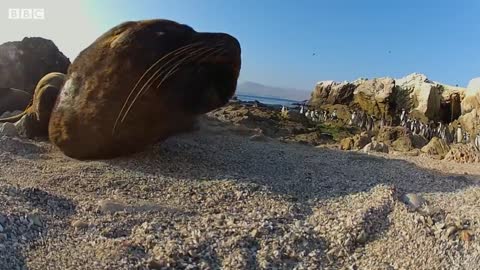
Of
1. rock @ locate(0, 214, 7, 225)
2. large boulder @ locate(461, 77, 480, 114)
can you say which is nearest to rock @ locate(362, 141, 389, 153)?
rock @ locate(0, 214, 7, 225)

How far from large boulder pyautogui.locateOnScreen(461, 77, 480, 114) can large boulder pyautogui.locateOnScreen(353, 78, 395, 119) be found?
15.2 ft

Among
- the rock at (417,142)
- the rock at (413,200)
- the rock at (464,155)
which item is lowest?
the rock at (417,142)

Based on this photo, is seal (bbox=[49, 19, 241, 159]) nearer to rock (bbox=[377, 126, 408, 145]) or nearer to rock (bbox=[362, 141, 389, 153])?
rock (bbox=[362, 141, 389, 153])

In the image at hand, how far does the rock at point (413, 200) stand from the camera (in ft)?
12.0

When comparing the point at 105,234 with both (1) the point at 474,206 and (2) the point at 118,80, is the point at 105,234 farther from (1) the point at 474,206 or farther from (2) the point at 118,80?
(1) the point at 474,206

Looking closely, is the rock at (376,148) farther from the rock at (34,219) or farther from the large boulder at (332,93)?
the large boulder at (332,93)

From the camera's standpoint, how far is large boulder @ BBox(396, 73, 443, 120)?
109ft

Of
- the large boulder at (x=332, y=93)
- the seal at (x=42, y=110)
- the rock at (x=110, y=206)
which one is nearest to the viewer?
the rock at (x=110, y=206)

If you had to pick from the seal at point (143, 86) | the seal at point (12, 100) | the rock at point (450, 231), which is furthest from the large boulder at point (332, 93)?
the rock at point (450, 231)

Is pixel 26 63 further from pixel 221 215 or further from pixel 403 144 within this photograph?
pixel 221 215

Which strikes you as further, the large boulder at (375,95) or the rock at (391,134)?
the large boulder at (375,95)

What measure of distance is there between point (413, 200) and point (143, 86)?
2.33m

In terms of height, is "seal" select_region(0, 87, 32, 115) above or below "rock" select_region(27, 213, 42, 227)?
above

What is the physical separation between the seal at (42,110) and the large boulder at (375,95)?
95.0 feet
